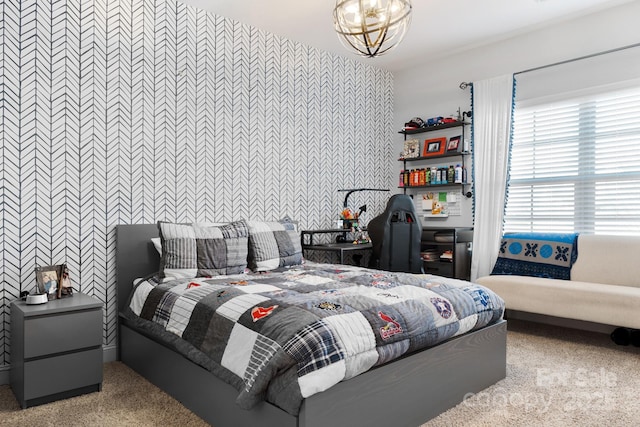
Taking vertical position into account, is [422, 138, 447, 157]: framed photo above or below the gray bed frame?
above

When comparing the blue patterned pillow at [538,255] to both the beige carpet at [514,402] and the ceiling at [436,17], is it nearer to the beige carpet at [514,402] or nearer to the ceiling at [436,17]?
the beige carpet at [514,402]

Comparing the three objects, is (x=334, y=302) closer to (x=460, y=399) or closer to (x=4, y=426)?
(x=460, y=399)

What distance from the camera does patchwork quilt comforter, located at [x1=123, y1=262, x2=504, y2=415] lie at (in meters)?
1.62

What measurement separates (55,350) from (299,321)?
1422 mm

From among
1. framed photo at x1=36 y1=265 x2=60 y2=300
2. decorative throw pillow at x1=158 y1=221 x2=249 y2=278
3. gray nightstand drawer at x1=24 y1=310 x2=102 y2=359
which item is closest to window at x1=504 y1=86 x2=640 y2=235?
decorative throw pillow at x1=158 y1=221 x2=249 y2=278

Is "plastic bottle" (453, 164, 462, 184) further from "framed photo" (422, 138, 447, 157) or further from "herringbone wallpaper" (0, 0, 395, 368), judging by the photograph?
"herringbone wallpaper" (0, 0, 395, 368)

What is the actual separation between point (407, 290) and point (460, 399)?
1.96 ft

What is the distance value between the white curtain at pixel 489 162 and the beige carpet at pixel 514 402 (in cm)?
130

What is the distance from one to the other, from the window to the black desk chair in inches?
43.4

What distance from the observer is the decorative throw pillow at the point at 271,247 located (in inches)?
123

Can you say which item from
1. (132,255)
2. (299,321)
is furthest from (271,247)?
(299,321)

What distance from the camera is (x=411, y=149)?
4824mm

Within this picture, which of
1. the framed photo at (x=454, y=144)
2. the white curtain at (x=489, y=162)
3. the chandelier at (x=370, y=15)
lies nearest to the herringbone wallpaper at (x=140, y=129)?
the framed photo at (x=454, y=144)

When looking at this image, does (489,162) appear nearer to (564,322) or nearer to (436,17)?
(436,17)
